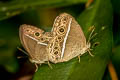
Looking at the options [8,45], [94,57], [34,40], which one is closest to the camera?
[94,57]

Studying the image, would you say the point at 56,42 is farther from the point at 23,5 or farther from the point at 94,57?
the point at 23,5

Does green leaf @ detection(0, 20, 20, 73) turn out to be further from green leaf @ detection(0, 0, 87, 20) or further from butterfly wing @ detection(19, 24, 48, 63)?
butterfly wing @ detection(19, 24, 48, 63)

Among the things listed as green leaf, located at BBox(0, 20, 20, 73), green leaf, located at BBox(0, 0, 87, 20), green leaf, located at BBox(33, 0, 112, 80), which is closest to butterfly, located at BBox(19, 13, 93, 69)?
green leaf, located at BBox(33, 0, 112, 80)

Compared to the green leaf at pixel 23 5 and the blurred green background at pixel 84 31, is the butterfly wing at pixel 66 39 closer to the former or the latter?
the blurred green background at pixel 84 31

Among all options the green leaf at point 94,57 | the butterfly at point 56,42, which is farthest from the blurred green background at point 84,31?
the butterfly at point 56,42

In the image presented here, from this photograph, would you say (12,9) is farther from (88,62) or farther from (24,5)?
(88,62)

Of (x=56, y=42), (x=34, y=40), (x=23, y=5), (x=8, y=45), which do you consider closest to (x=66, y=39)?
(x=56, y=42)
